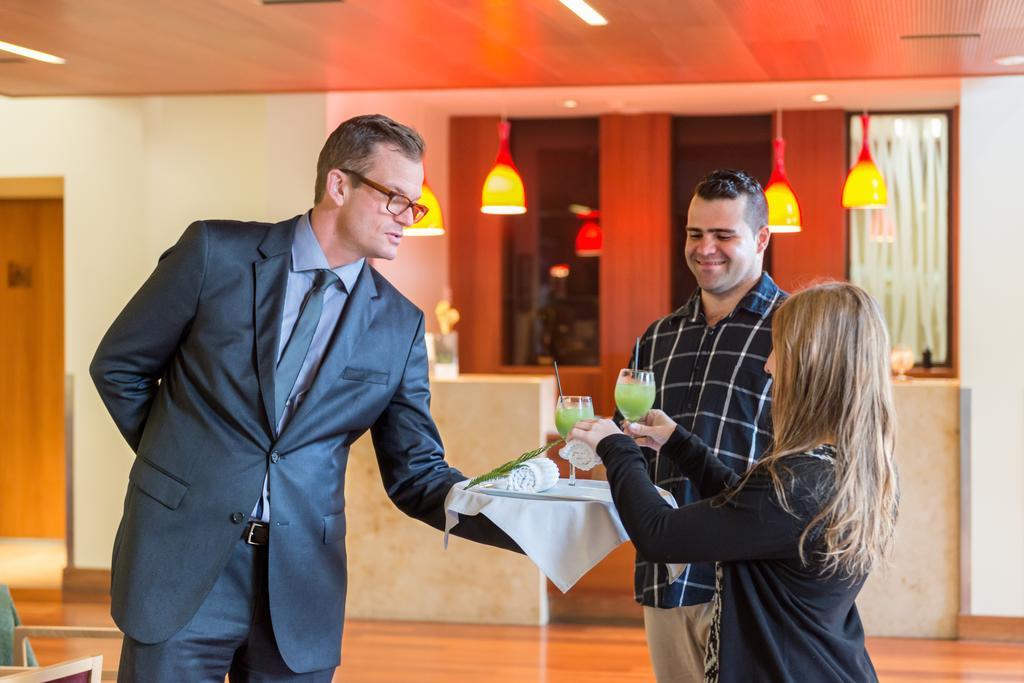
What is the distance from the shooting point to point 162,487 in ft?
7.00

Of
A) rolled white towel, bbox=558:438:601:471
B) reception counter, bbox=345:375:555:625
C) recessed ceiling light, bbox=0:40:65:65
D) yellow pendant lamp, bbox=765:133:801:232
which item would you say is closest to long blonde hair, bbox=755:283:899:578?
rolled white towel, bbox=558:438:601:471

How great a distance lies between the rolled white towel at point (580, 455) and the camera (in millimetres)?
2354

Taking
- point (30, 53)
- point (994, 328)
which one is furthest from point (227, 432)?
point (994, 328)

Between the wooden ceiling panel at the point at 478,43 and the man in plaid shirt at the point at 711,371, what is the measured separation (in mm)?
1297

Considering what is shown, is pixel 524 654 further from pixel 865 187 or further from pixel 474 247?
pixel 474 247

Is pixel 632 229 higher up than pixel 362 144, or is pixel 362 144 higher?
pixel 632 229

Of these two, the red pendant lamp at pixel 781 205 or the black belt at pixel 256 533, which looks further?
the red pendant lamp at pixel 781 205

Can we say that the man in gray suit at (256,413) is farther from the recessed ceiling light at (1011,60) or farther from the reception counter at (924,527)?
the reception counter at (924,527)

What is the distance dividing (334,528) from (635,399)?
0.74 meters

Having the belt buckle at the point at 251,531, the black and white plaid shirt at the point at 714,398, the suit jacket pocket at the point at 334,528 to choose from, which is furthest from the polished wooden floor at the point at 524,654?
the belt buckle at the point at 251,531

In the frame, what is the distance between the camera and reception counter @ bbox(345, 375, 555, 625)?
5.84 metres

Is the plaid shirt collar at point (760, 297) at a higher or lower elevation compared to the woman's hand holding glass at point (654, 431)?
higher

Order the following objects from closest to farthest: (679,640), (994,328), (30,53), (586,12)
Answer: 1. (679,640)
2. (586,12)
3. (30,53)
4. (994,328)

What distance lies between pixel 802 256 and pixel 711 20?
4.93 m
